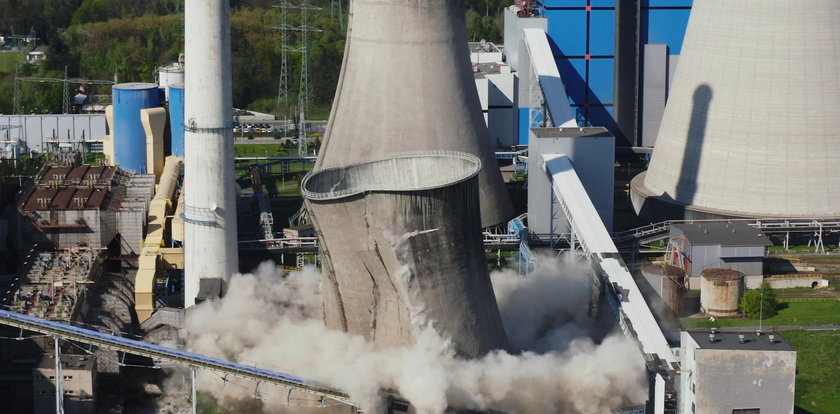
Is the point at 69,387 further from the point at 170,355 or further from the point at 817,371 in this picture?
the point at 817,371

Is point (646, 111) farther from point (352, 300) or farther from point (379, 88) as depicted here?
point (352, 300)

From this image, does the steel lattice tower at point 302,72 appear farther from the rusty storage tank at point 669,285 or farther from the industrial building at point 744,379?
the industrial building at point 744,379

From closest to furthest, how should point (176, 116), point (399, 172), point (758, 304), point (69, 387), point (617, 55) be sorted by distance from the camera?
point (69, 387), point (399, 172), point (758, 304), point (176, 116), point (617, 55)

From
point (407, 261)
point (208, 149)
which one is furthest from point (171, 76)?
point (407, 261)

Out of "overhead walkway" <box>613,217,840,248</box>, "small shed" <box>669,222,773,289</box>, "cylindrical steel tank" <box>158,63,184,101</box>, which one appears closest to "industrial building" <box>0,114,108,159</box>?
"cylindrical steel tank" <box>158,63,184,101</box>

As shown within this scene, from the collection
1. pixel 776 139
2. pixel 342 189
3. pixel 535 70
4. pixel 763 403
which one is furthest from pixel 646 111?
pixel 763 403

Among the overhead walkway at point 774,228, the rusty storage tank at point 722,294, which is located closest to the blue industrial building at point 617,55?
the overhead walkway at point 774,228

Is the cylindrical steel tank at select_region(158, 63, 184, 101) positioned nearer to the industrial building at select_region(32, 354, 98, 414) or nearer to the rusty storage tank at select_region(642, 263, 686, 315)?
the rusty storage tank at select_region(642, 263, 686, 315)
